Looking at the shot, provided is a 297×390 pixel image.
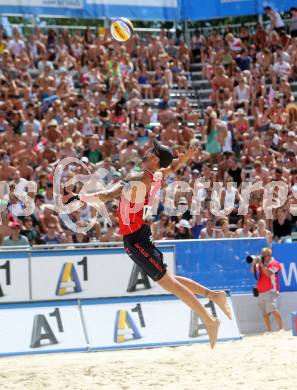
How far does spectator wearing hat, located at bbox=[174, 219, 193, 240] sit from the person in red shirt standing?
1.53 m

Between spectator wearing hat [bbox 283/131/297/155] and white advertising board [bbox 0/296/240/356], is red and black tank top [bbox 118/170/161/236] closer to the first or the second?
white advertising board [bbox 0/296/240/356]

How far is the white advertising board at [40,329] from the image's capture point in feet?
39.9

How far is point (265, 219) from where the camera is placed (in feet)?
54.0

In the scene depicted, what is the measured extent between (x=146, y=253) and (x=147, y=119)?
32.8ft

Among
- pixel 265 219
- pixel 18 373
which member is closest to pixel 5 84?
pixel 265 219

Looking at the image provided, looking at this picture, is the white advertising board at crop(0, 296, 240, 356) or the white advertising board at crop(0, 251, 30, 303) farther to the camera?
the white advertising board at crop(0, 251, 30, 303)

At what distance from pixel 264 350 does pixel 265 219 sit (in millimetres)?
5840

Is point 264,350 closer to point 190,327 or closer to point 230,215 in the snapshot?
point 190,327

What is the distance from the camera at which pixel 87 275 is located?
44.3ft

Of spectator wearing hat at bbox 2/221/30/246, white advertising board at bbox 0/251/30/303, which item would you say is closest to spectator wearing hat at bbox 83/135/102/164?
spectator wearing hat at bbox 2/221/30/246

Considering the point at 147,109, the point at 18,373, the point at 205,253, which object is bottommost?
the point at 18,373

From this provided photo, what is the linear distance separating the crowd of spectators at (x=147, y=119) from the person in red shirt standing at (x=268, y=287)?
3.17 ft

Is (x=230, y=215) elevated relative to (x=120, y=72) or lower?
lower

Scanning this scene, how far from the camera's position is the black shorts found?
9.22 metres
